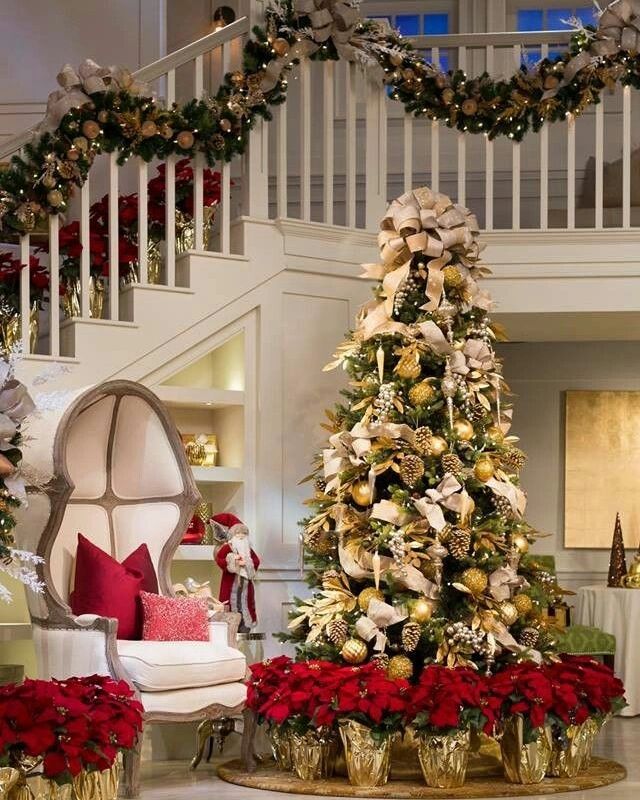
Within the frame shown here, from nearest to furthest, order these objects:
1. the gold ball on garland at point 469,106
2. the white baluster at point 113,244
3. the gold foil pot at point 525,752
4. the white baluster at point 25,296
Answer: the gold foil pot at point 525,752 < the white baluster at point 25,296 < the white baluster at point 113,244 < the gold ball on garland at point 469,106

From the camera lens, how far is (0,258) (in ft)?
20.0

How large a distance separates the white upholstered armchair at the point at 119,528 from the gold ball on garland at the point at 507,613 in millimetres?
997

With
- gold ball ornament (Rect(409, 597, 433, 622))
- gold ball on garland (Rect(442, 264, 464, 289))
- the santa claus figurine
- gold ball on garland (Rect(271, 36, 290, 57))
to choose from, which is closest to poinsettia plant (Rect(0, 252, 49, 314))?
the santa claus figurine

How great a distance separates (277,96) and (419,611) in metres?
2.56

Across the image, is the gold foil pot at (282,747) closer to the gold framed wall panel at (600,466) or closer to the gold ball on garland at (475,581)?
the gold ball on garland at (475,581)

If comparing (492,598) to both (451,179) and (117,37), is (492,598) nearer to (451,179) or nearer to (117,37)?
(451,179)

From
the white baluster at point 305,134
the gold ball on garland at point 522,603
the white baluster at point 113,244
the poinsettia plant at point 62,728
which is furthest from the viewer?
the white baluster at point 305,134

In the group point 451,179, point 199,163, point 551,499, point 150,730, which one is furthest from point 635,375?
point 150,730

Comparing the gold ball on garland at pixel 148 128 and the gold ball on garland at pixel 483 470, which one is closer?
the gold ball on garland at pixel 483 470

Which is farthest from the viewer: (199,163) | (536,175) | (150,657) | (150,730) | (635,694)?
(536,175)

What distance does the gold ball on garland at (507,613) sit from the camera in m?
5.48

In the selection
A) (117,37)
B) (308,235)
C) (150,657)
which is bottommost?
(150,657)

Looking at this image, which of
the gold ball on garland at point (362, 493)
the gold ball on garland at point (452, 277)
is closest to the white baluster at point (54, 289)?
the gold ball on garland at point (362, 493)

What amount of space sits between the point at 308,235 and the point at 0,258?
4.75ft
